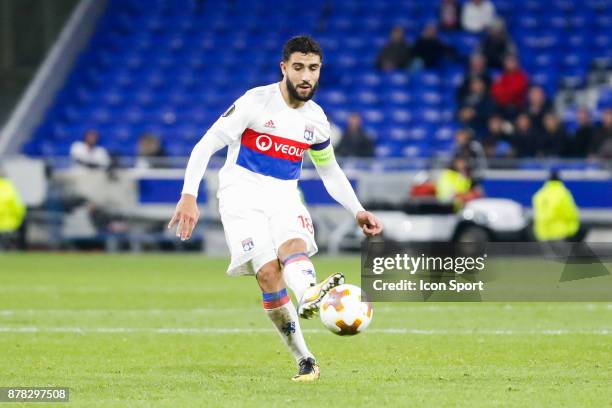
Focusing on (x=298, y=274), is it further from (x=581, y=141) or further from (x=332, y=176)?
(x=581, y=141)

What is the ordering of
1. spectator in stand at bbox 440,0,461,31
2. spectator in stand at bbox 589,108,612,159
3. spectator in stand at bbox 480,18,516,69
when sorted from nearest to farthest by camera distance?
1. spectator in stand at bbox 589,108,612,159
2. spectator in stand at bbox 480,18,516,69
3. spectator in stand at bbox 440,0,461,31

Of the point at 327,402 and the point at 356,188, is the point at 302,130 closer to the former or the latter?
the point at 327,402

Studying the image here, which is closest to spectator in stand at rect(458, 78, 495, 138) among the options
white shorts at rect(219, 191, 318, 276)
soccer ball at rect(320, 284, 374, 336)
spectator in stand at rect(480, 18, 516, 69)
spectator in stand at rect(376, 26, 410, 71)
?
spectator in stand at rect(480, 18, 516, 69)

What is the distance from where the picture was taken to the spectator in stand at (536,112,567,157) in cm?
2148

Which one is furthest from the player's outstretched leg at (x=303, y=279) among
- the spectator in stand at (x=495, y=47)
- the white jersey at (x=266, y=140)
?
the spectator in stand at (x=495, y=47)

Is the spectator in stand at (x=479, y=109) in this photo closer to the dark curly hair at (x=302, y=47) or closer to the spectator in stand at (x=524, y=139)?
the spectator in stand at (x=524, y=139)

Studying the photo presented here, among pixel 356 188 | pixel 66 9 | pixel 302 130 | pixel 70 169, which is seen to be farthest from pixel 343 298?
pixel 66 9

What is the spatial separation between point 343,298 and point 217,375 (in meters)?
1.23

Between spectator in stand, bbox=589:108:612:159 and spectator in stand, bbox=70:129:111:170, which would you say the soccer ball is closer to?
spectator in stand, bbox=589:108:612:159

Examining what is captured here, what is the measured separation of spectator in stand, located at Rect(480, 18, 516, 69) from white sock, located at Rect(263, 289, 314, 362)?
16991mm

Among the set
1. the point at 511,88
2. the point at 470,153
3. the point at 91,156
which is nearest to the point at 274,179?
the point at 470,153

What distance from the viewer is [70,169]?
2259 centimetres

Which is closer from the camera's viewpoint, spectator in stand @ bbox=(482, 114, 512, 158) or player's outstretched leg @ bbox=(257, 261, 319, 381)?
player's outstretched leg @ bbox=(257, 261, 319, 381)

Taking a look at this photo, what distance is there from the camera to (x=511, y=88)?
2316cm
